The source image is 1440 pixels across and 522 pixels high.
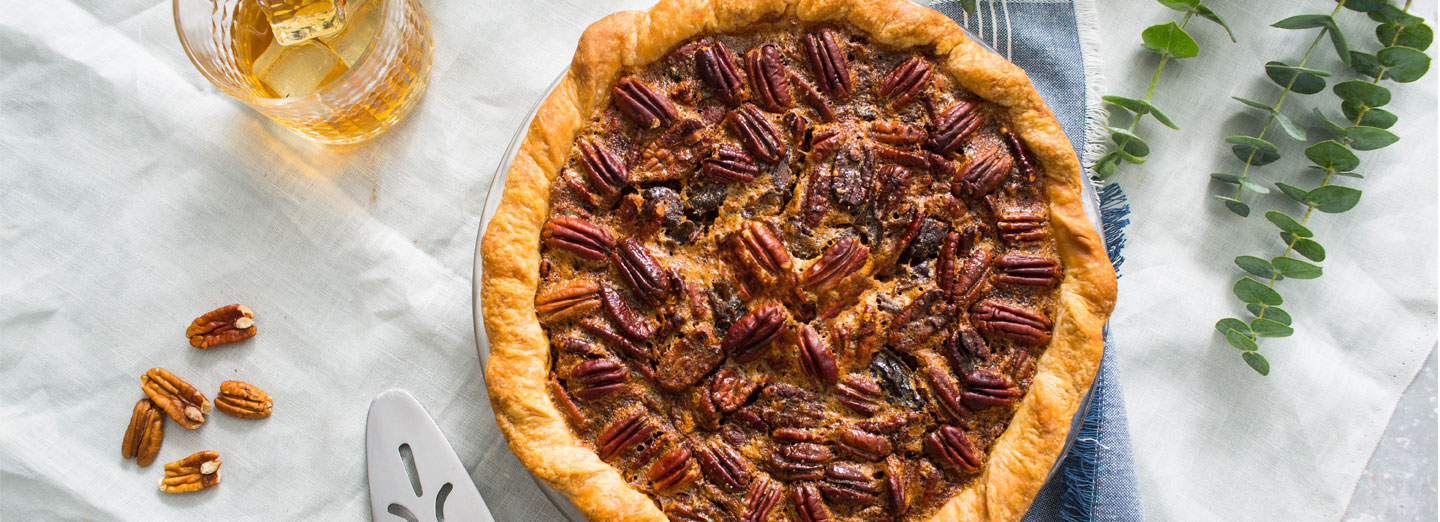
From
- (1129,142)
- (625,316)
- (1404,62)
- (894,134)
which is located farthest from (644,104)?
(1404,62)

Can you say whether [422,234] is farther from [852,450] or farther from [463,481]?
[852,450]

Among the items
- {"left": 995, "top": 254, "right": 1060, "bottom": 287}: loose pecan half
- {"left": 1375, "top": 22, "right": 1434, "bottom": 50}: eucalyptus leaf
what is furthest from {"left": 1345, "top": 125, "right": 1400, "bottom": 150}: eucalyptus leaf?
{"left": 995, "top": 254, "right": 1060, "bottom": 287}: loose pecan half

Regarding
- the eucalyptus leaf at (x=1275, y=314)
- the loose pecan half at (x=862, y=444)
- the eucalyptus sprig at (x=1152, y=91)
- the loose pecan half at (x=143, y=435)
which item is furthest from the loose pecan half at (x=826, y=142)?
the loose pecan half at (x=143, y=435)

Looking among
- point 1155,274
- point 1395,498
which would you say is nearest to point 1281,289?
point 1155,274

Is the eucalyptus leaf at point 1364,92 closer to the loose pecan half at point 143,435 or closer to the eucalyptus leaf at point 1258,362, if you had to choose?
the eucalyptus leaf at point 1258,362

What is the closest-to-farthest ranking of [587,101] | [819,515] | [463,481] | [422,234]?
[819,515] → [587,101] → [463,481] → [422,234]
